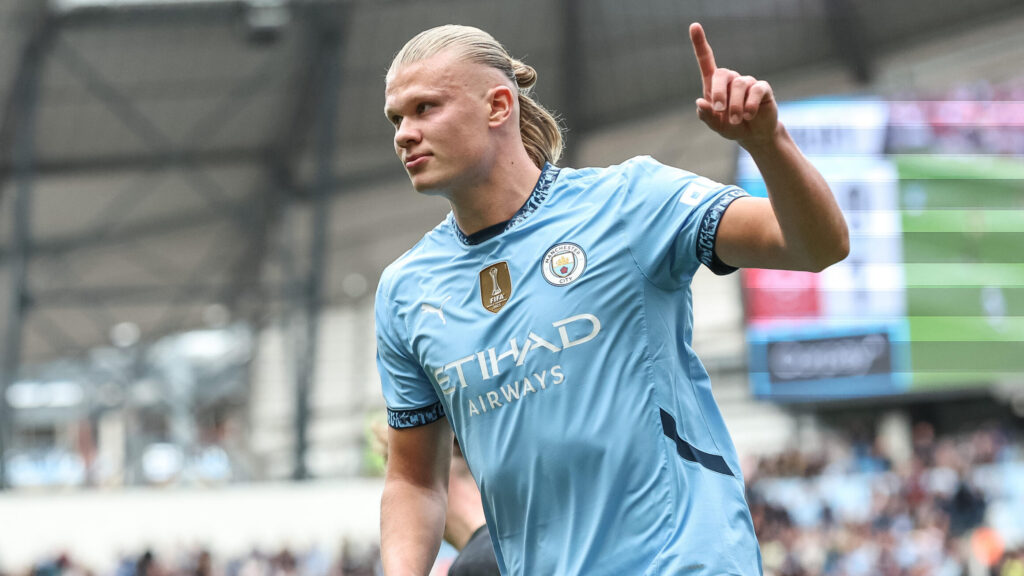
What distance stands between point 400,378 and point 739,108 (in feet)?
3.12

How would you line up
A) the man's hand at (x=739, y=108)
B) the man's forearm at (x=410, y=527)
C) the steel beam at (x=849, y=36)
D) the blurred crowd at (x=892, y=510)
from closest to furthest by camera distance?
the man's hand at (x=739, y=108) < the man's forearm at (x=410, y=527) < the blurred crowd at (x=892, y=510) < the steel beam at (x=849, y=36)

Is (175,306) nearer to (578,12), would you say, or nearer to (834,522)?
(578,12)

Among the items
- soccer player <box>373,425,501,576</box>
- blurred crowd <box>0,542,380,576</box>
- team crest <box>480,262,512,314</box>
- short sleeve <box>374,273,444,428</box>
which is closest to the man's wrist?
team crest <box>480,262,512,314</box>

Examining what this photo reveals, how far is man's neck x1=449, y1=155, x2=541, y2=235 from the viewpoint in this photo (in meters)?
2.48

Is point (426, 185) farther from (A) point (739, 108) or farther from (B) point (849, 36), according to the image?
(B) point (849, 36)

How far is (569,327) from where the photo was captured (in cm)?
231

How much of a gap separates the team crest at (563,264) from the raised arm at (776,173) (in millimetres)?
358

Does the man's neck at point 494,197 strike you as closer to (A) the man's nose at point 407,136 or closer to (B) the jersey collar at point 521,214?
(B) the jersey collar at point 521,214

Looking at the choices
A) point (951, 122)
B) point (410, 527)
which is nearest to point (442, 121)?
point (410, 527)

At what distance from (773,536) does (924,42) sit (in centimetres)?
868

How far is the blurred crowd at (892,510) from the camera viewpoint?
15.4m

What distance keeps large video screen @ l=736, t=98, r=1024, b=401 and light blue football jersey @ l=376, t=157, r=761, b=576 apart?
14.5 meters

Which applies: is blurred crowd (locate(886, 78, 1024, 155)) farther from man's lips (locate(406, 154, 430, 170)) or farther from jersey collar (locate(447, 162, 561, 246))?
man's lips (locate(406, 154, 430, 170))

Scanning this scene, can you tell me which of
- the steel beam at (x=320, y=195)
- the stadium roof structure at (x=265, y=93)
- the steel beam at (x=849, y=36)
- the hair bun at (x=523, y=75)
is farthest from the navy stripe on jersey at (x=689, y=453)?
the steel beam at (x=849, y=36)
